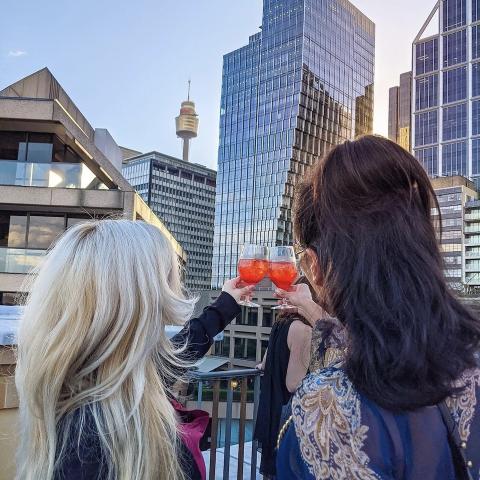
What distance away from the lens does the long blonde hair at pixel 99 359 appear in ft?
3.63

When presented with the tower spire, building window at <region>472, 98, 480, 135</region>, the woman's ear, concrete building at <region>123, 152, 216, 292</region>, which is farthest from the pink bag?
the tower spire

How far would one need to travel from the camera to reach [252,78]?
10088 centimetres

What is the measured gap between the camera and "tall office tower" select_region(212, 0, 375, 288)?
89.8m

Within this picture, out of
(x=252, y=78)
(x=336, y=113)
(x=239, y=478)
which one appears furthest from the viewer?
(x=252, y=78)

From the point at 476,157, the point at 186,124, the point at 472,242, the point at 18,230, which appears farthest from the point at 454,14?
the point at 18,230

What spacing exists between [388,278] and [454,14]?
122m

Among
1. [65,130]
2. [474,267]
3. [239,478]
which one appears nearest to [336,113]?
[474,267]

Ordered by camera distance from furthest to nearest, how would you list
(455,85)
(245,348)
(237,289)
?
(455,85)
(245,348)
(237,289)

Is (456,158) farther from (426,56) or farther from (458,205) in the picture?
(426,56)

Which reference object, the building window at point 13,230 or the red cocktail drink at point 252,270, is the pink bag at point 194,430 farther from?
the building window at point 13,230

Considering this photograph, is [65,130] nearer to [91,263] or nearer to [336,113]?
[91,263]

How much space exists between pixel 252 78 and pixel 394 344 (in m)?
106

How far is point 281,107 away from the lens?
303 ft

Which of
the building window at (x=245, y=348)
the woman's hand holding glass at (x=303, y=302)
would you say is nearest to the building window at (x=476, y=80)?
the building window at (x=245, y=348)
